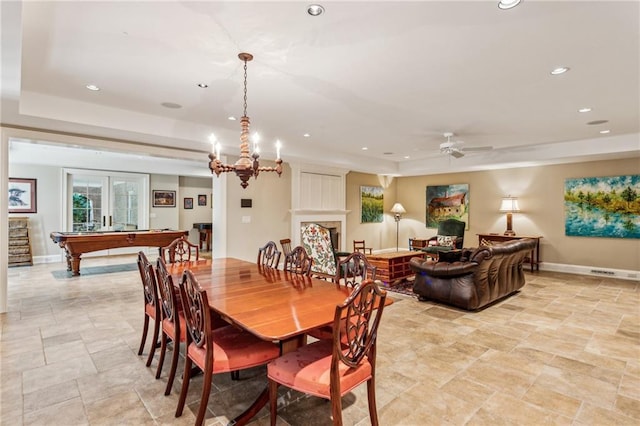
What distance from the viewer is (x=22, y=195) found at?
7941mm

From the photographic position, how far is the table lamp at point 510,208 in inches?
285

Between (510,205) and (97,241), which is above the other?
(510,205)

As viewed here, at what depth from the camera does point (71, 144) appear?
4.55 metres

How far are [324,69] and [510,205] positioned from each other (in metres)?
6.10

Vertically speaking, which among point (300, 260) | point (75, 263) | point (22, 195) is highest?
point (22, 195)

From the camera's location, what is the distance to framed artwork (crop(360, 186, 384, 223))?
29.5 ft

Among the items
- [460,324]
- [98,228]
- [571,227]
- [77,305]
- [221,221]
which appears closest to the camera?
[460,324]

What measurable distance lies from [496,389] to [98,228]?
9896 millimetres

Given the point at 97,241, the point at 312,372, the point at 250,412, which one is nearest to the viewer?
the point at 312,372

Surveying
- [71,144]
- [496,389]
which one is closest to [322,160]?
[71,144]

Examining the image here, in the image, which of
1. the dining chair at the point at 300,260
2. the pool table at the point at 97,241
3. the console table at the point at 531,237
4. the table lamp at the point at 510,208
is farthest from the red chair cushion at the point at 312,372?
the table lamp at the point at 510,208

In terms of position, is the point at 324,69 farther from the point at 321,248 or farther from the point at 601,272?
the point at 601,272

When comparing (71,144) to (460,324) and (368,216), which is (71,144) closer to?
(460,324)

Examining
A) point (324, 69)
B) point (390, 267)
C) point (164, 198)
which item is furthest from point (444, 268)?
point (164, 198)
